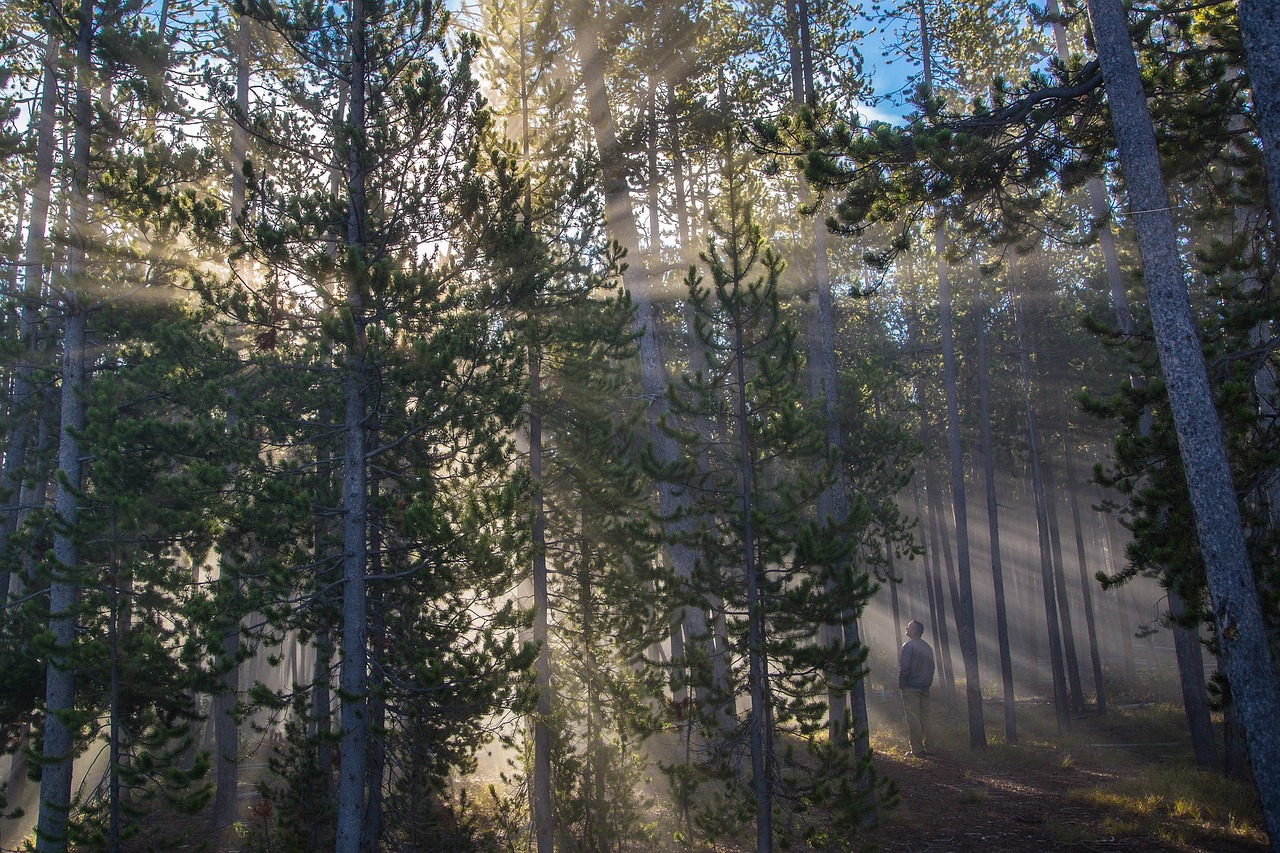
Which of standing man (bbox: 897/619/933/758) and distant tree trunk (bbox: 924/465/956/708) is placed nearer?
standing man (bbox: 897/619/933/758)

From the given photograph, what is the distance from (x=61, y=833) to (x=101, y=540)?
3410mm

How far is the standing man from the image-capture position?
48.3 feet

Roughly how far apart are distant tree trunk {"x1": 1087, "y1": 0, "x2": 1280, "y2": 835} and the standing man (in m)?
8.53

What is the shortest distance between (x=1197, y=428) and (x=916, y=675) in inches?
385

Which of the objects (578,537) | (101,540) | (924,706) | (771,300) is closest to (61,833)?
Result: (101,540)

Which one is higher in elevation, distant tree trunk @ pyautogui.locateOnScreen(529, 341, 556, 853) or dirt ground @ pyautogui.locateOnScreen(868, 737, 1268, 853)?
distant tree trunk @ pyautogui.locateOnScreen(529, 341, 556, 853)

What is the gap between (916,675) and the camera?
14820 mm

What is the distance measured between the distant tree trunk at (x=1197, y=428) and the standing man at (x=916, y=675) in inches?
336

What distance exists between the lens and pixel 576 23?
12.7 metres

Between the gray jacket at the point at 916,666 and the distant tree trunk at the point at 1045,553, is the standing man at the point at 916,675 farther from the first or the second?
the distant tree trunk at the point at 1045,553

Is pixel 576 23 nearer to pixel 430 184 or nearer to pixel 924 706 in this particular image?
pixel 430 184

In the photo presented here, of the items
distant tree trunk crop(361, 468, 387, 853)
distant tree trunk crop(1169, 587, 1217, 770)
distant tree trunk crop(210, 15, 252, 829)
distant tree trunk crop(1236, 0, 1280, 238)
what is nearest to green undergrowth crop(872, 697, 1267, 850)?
distant tree trunk crop(1169, 587, 1217, 770)

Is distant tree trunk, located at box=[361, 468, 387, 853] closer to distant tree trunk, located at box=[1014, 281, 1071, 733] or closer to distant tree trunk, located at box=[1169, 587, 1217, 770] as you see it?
distant tree trunk, located at box=[1169, 587, 1217, 770]

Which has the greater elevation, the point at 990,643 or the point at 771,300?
the point at 771,300
